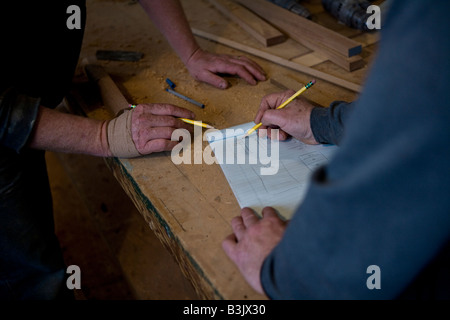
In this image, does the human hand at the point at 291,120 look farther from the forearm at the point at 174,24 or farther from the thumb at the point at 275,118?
the forearm at the point at 174,24

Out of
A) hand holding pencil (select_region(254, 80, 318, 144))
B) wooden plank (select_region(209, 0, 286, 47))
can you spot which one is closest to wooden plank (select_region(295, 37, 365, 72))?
wooden plank (select_region(209, 0, 286, 47))

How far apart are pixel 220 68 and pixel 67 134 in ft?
2.16

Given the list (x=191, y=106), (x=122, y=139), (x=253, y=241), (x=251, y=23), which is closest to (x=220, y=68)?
(x=191, y=106)

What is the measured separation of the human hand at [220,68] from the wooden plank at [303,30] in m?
0.31

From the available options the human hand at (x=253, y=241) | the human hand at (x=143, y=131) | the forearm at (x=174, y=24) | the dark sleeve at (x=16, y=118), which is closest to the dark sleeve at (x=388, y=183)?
the human hand at (x=253, y=241)

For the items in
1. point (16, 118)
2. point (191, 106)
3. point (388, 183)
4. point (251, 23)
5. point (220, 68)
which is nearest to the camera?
point (388, 183)

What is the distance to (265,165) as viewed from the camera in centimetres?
114

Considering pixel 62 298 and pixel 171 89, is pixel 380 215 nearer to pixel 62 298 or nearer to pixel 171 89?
pixel 171 89

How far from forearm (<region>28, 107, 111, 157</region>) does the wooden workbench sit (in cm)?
9

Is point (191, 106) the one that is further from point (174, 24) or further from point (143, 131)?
point (174, 24)

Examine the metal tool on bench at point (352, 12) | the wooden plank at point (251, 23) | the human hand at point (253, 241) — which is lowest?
the human hand at point (253, 241)

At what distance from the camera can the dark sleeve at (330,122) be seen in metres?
1.12

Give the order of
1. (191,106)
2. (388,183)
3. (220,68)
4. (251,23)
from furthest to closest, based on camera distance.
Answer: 1. (251,23)
2. (220,68)
3. (191,106)
4. (388,183)
